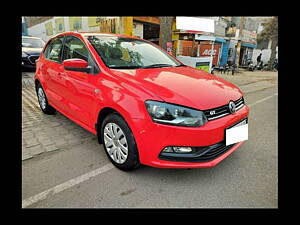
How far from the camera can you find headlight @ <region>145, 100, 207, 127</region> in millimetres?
1933

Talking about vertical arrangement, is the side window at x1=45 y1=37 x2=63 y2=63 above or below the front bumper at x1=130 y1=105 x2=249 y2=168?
above

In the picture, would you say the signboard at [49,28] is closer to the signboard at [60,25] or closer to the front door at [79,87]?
the signboard at [60,25]

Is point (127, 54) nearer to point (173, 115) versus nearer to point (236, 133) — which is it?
point (173, 115)

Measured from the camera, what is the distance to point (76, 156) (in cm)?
275

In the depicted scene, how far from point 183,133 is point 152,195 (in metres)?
0.72

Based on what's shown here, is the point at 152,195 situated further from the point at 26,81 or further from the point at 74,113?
the point at 26,81

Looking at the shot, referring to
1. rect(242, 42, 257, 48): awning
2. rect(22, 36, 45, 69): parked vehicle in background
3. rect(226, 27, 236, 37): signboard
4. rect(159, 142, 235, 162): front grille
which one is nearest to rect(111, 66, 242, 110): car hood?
rect(159, 142, 235, 162): front grille

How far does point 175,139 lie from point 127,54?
1.53 m

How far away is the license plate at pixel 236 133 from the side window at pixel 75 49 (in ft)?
6.51

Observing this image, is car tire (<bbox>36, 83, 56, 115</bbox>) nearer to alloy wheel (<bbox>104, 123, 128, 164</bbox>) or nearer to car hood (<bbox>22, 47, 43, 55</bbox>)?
alloy wheel (<bbox>104, 123, 128, 164</bbox>)

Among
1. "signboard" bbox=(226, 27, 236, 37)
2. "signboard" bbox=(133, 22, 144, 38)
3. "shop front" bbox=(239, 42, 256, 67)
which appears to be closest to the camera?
"signboard" bbox=(133, 22, 144, 38)

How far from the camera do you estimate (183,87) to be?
2.20 metres

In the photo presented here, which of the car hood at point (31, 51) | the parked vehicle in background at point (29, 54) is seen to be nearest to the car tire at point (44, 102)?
the parked vehicle in background at point (29, 54)

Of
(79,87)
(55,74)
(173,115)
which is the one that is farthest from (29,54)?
(173,115)
